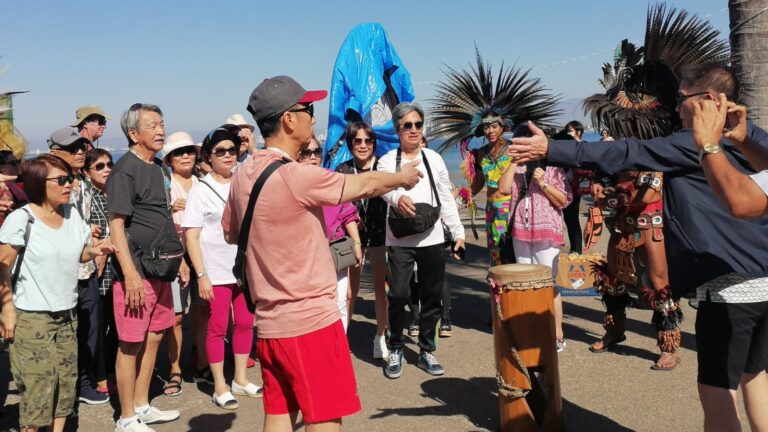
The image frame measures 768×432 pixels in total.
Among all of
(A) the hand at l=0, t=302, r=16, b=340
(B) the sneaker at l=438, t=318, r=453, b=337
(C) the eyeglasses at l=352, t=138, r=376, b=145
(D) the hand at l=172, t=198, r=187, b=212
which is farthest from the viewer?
(B) the sneaker at l=438, t=318, r=453, b=337

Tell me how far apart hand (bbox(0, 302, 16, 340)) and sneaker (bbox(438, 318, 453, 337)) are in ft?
12.1

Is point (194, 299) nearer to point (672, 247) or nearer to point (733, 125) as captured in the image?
point (672, 247)

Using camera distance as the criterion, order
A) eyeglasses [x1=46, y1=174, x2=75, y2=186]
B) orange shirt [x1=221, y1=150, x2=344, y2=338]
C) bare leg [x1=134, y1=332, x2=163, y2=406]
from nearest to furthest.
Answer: orange shirt [x1=221, y1=150, x2=344, y2=338], eyeglasses [x1=46, y1=174, x2=75, y2=186], bare leg [x1=134, y1=332, x2=163, y2=406]

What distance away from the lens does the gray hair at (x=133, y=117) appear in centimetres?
438

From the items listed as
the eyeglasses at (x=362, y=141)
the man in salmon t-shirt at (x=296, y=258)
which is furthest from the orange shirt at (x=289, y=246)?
the eyeglasses at (x=362, y=141)

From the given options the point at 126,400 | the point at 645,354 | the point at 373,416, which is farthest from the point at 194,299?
the point at 645,354

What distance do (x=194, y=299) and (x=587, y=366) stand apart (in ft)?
10.5

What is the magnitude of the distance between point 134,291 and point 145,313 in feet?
0.76

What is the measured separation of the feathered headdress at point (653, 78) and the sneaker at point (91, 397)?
14.1 feet

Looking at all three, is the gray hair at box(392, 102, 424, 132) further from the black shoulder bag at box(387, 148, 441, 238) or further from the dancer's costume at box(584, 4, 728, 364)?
the dancer's costume at box(584, 4, 728, 364)

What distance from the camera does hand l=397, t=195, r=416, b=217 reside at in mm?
5043

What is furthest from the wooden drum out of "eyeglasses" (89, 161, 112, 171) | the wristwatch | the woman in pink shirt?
"eyeglasses" (89, 161, 112, 171)

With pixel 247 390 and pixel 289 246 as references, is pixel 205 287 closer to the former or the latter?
pixel 247 390

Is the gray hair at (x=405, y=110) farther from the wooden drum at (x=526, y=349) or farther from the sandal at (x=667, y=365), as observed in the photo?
the sandal at (x=667, y=365)
